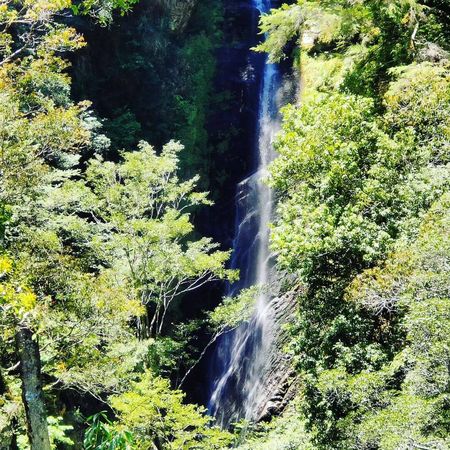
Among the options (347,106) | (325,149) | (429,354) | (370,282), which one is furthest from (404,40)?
(429,354)

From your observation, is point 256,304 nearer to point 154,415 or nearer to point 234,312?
point 234,312

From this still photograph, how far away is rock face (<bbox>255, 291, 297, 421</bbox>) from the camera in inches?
474

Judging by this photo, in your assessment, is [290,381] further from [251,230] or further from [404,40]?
[404,40]

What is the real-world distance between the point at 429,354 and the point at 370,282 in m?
2.22

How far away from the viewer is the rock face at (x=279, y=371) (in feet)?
39.5

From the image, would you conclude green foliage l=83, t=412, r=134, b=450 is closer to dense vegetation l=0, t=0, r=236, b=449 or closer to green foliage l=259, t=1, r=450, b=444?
dense vegetation l=0, t=0, r=236, b=449

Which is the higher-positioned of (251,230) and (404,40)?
(404,40)

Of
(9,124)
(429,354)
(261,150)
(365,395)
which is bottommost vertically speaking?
(365,395)

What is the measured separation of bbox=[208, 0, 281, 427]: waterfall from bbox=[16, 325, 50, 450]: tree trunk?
789 cm

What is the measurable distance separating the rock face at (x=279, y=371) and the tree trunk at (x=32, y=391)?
20.9 ft

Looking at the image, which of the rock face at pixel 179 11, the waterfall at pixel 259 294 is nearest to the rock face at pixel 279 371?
the waterfall at pixel 259 294

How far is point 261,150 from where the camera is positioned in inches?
813

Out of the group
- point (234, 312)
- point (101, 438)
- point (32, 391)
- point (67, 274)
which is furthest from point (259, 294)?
point (101, 438)

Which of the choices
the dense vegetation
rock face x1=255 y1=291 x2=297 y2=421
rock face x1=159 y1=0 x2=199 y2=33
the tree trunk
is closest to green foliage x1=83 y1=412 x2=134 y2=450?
the dense vegetation
